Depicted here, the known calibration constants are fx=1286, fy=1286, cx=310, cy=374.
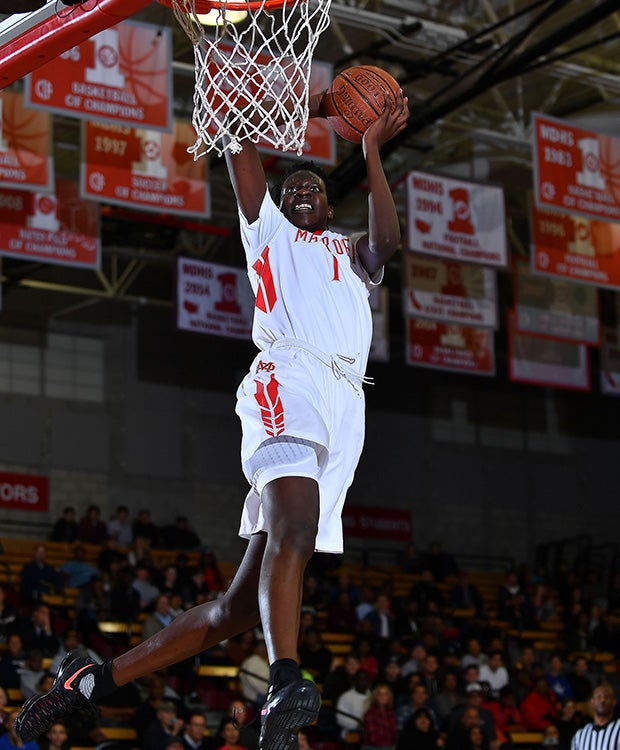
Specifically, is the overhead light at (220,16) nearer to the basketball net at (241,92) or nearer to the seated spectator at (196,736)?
the basketball net at (241,92)

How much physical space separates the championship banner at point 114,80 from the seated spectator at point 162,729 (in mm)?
5287

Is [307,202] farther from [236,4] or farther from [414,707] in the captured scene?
[414,707]

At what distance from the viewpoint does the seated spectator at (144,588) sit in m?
15.2

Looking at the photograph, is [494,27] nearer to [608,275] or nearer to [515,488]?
[608,275]

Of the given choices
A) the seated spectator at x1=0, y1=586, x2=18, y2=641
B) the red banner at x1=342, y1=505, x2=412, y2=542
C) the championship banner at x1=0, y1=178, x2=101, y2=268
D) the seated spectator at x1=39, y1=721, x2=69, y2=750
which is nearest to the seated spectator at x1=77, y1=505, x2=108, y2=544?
the red banner at x1=342, y1=505, x2=412, y2=542

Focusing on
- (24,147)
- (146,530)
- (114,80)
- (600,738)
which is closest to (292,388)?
(600,738)

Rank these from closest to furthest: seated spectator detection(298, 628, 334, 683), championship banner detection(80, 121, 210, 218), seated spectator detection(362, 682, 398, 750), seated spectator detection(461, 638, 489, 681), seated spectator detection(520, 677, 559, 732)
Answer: seated spectator detection(362, 682, 398, 750) → championship banner detection(80, 121, 210, 218) → seated spectator detection(298, 628, 334, 683) → seated spectator detection(520, 677, 559, 732) → seated spectator detection(461, 638, 489, 681)

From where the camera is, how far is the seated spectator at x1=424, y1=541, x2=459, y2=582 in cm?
2089

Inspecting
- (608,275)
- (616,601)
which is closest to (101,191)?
(608,275)

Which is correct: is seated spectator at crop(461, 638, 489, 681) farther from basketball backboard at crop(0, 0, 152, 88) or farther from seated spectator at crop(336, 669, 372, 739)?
basketball backboard at crop(0, 0, 152, 88)

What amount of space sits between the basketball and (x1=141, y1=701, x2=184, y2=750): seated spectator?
7630 millimetres

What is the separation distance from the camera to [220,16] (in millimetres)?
4980

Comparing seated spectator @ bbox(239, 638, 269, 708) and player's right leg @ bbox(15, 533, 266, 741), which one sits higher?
player's right leg @ bbox(15, 533, 266, 741)

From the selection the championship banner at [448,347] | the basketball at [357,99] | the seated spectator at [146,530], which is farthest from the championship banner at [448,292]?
the basketball at [357,99]
